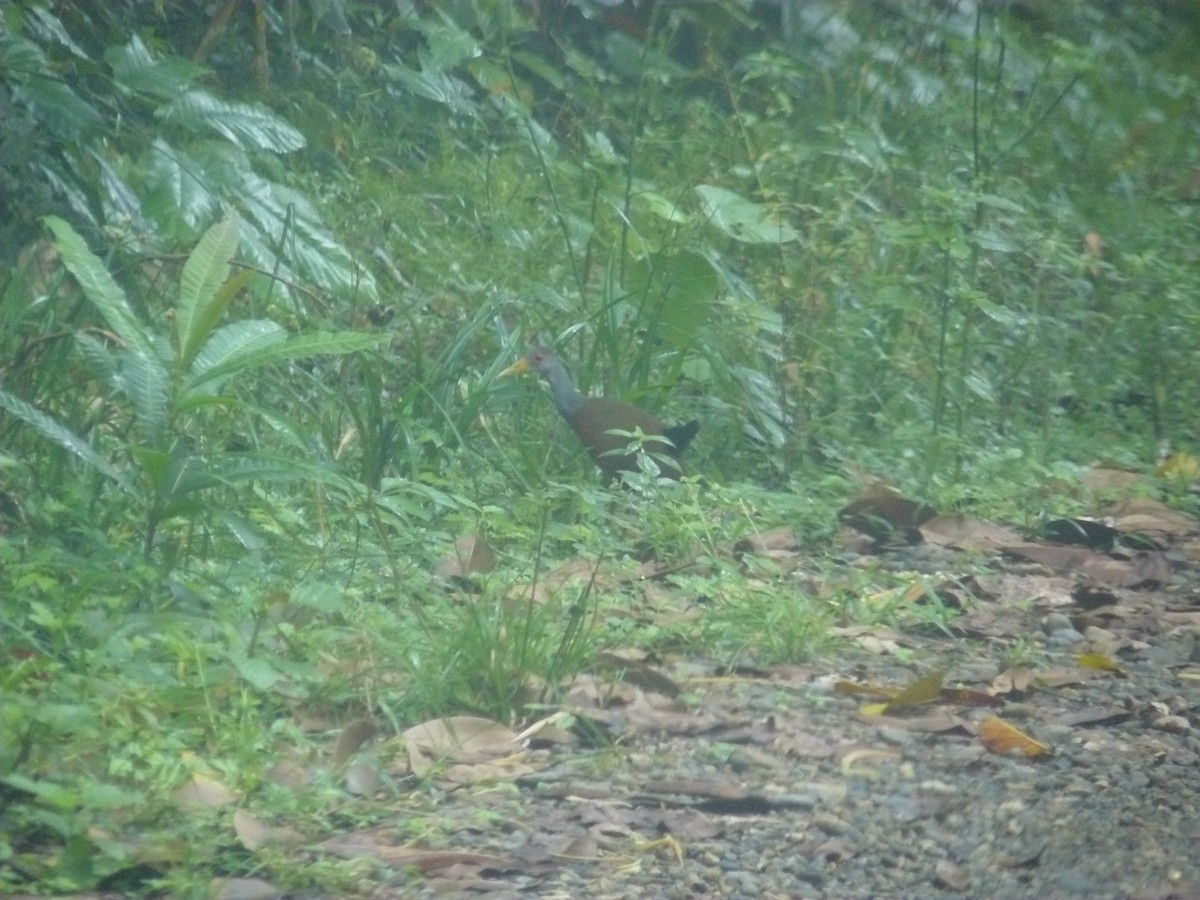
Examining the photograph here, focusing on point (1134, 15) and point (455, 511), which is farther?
point (1134, 15)

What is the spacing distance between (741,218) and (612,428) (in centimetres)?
144

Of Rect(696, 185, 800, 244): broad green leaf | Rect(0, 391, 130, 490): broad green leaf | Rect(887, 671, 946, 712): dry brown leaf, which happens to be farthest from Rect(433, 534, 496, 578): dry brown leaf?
Rect(696, 185, 800, 244): broad green leaf

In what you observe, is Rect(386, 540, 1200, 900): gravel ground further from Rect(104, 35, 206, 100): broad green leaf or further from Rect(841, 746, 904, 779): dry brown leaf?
Rect(104, 35, 206, 100): broad green leaf

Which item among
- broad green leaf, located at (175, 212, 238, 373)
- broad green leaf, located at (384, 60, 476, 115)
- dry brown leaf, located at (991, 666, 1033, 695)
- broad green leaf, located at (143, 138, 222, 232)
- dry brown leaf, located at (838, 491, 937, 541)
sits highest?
broad green leaf, located at (384, 60, 476, 115)

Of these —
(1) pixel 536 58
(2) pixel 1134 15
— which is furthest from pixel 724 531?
(2) pixel 1134 15

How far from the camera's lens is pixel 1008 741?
11.5ft

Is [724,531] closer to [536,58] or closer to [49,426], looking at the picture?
[49,426]

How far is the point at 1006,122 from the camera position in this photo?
7.14 metres

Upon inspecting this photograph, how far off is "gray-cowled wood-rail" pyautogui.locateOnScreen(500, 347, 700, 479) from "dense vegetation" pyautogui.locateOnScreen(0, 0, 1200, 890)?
0.43 ft

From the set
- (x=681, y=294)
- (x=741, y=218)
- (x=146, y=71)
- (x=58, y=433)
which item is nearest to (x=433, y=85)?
(x=741, y=218)

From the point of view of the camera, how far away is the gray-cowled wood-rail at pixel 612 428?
514 cm

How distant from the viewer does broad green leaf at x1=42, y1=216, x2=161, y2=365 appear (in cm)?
389

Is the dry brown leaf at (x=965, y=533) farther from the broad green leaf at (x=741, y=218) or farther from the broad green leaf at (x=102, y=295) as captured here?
the broad green leaf at (x=102, y=295)

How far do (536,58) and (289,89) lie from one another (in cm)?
142
